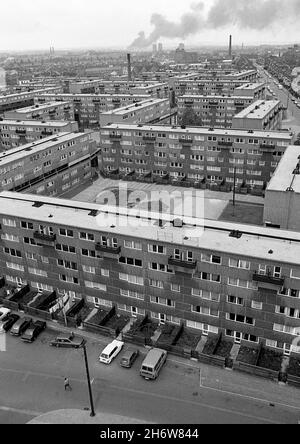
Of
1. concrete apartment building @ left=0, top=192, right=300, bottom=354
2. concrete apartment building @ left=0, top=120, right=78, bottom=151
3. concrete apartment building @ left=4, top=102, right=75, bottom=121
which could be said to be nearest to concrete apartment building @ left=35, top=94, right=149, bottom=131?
concrete apartment building @ left=4, top=102, right=75, bottom=121

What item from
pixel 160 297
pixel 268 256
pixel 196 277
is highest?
pixel 268 256

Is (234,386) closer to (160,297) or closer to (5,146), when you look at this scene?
(160,297)

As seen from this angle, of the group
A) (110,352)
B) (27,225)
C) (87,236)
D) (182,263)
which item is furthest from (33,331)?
(182,263)

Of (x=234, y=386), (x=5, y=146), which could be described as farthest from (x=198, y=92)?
(x=234, y=386)

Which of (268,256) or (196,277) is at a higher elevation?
(268,256)

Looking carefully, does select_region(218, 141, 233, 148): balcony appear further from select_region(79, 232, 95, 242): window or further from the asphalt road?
the asphalt road
